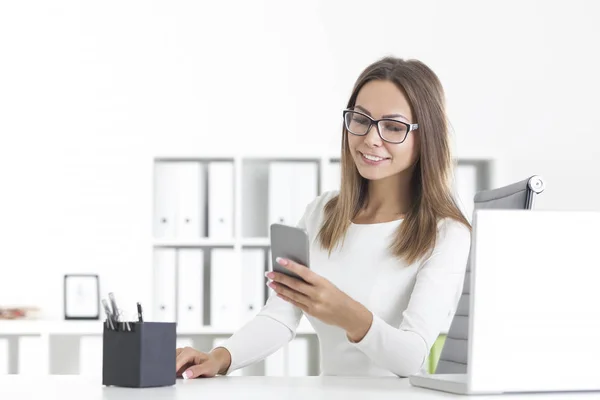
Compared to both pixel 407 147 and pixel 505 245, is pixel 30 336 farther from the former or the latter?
pixel 505 245

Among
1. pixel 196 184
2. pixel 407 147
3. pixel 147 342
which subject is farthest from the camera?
pixel 196 184

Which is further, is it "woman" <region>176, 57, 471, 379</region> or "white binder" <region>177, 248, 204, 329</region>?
"white binder" <region>177, 248, 204, 329</region>

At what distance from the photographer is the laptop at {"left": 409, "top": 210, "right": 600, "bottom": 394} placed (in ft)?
3.73

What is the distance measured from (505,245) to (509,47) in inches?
121

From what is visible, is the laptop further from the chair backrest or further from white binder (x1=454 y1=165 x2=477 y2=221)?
white binder (x1=454 y1=165 x2=477 y2=221)

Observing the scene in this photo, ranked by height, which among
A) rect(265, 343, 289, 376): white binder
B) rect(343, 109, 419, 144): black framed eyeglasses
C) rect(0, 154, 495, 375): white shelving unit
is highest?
rect(343, 109, 419, 144): black framed eyeglasses

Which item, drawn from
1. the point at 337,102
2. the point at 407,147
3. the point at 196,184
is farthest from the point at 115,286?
the point at 407,147

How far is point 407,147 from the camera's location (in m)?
1.76

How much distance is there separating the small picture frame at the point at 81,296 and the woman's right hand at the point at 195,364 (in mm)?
2149

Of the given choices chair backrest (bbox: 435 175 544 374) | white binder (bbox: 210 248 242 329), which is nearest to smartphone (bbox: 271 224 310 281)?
chair backrest (bbox: 435 175 544 374)

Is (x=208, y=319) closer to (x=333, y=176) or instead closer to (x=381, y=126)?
(x=333, y=176)

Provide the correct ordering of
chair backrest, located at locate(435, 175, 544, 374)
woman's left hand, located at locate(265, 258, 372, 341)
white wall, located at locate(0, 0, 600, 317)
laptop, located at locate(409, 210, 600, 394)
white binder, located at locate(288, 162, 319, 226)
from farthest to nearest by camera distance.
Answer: white wall, located at locate(0, 0, 600, 317) < white binder, located at locate(288, 162, 319, 226) < chair backrest, located at locate(435, 175, 544, 374) < woman's left hand, located at locate(265, 258, 372, 341) < laptop, located at locate(409, 210, 600, 394)

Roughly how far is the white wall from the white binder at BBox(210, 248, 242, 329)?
0.45 meters

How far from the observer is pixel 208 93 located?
390 centimetres
